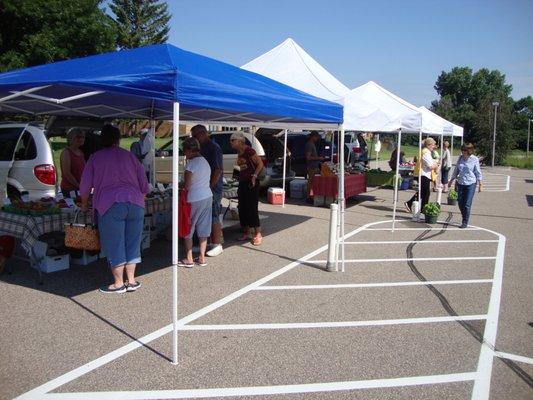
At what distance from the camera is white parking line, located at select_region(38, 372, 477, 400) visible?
3121 millimetres

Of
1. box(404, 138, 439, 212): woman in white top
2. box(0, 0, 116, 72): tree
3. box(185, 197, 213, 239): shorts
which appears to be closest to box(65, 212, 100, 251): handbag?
box(185, 197, 213, 239): shorts

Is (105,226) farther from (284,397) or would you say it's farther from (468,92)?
(468,92)

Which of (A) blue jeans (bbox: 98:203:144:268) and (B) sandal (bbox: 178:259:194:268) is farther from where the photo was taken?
(B) sandal (bbox: 178:259:194:268)

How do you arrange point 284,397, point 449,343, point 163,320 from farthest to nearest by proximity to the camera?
1. point 163,320
2. point 449,343
3. point 284,397

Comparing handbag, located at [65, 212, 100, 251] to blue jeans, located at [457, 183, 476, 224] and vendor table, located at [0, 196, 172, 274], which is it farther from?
blue jeans, located at [457, 183, 476, 224]

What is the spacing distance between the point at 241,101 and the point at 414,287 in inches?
119

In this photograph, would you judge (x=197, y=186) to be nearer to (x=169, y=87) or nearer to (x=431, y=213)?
(x=169, y=87)

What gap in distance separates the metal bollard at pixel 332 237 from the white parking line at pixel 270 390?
104 inches

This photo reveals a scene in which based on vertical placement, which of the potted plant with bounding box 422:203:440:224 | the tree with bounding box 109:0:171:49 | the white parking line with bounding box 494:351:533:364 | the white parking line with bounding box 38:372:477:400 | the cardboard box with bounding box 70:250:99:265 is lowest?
the white parking line with bounding box 38:372:477:400

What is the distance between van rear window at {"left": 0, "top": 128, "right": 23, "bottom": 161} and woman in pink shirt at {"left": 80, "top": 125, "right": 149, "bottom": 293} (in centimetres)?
425

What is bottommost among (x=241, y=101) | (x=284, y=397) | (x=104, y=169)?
(x=284, y=397)

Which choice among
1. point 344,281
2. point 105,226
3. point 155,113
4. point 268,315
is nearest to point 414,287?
point 344,281

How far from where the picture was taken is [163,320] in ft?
14.4

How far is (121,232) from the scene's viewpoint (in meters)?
4.76
